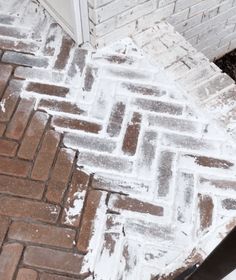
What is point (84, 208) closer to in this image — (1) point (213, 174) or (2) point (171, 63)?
(1) point (213, 174)

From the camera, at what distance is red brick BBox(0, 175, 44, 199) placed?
6.49 feet

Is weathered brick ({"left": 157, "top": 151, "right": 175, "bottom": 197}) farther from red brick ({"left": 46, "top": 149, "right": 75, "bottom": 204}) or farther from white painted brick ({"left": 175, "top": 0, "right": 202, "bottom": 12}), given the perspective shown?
white painted brick ({"left": 175, "top": 0, "right": 202, "bottom": 12})

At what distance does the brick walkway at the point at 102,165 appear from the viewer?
6.01 feet

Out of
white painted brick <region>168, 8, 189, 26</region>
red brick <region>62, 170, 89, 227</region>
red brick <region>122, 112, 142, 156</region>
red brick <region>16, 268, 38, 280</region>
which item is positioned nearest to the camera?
red brick <region>16, 268, 38, 280</region>

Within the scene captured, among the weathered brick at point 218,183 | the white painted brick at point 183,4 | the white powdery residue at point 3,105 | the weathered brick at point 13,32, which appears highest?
the white painted brick at point 183,4

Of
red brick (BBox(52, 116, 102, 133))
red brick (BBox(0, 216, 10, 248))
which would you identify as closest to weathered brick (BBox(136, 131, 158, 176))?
red brick (BBox(52, 116, 102, 133))

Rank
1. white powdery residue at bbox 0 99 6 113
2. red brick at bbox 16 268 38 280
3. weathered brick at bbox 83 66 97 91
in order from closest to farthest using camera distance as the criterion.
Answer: red brick at bbox 16 268 38 280 → white powdery residue at bbox 0 99 6 113 → weathered brick at bbox 83 66 97 91

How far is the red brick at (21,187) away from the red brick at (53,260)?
28 cm

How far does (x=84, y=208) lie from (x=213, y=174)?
0.70 metres

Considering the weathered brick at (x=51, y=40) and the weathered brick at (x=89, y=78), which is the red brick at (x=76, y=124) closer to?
the weathered brick at (x=89, y=78)

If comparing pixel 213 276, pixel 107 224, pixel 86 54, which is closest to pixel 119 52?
pixel 86 54

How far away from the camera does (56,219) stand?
191 cm

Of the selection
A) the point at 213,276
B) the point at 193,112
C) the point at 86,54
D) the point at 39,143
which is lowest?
the point at 213,276

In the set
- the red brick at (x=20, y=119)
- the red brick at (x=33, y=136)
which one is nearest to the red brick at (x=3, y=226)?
the red brick at (x=33, y=136)
